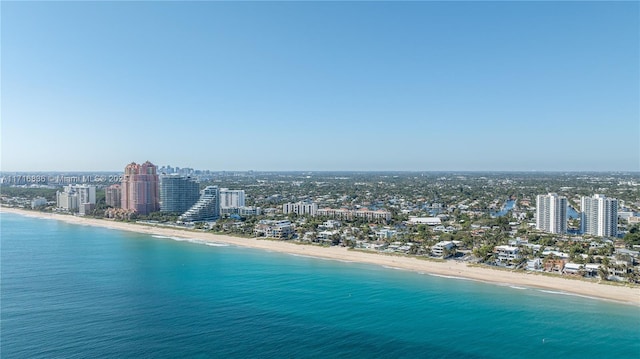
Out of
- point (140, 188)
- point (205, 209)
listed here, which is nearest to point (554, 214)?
point (205, 209)

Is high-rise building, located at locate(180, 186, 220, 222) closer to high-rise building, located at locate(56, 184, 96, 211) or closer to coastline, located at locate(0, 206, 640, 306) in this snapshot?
coastline, located at locate(0, 206, 640, 306)

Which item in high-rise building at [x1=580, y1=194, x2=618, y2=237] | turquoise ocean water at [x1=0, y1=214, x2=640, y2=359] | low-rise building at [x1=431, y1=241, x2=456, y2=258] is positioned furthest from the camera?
high-rise building at [x1=580, y1=194, x2=618, y2=237]

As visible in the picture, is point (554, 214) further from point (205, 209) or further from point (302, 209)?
point (205, 209)

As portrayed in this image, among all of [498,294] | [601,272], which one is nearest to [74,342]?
[498,294]

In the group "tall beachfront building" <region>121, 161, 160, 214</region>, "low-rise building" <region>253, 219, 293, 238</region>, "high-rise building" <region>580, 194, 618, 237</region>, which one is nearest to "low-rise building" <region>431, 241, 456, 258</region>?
"low-rise building" <region>253, 219, 293, 238</region>

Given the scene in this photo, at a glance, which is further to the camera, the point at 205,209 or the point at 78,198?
the point at 78,198
